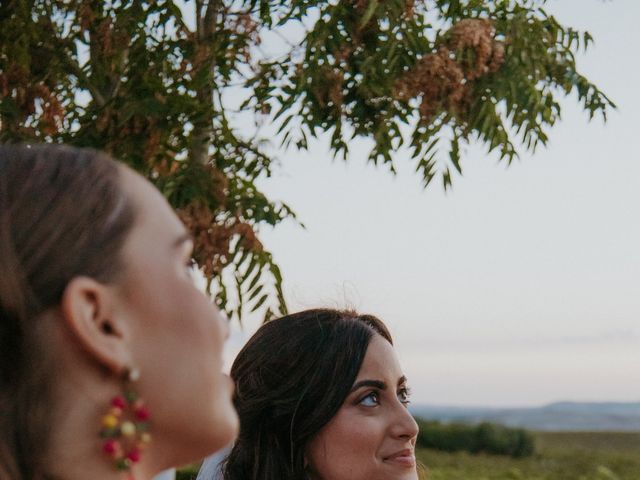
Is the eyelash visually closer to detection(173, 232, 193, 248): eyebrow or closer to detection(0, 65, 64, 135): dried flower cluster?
detection(173, 232, 193, 248): eyebrow

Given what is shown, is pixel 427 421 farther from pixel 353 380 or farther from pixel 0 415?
pixel 0 415

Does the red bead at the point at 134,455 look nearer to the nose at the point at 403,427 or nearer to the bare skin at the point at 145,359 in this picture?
the bare skin at the point at 145,359

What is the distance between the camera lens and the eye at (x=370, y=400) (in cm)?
348

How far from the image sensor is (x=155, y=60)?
6.82 meters

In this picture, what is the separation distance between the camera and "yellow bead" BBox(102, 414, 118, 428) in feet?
3.72

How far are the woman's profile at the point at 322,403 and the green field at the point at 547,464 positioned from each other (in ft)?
18.8

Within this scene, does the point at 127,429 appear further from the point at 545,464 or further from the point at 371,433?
the point at 545,464

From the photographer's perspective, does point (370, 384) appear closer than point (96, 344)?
No

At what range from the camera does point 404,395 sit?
364cm

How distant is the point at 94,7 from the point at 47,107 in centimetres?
102

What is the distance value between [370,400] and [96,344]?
242cm

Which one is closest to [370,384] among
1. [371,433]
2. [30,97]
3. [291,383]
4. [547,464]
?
[371,433]

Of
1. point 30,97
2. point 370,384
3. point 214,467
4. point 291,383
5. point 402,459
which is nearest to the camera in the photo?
point 402,459

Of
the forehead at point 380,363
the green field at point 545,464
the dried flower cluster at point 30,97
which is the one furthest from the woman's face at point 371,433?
the green field at point 545,464
